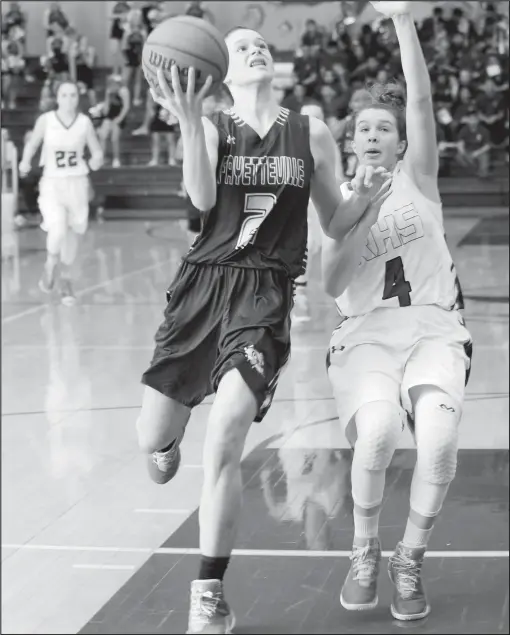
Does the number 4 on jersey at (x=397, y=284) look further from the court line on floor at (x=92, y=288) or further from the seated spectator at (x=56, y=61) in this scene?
the seated spectator at (x=56, y=61)

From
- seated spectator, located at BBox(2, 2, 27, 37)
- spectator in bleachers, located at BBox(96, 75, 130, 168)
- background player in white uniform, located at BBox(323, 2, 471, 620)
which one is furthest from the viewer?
seated spectator, located at BBox(2, 2, 27, 37)

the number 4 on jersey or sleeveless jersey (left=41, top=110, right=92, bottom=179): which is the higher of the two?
sleeveless jersey (left=41, top=110, right=92, bottom=179)

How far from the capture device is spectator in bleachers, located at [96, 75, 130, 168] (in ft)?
79.4

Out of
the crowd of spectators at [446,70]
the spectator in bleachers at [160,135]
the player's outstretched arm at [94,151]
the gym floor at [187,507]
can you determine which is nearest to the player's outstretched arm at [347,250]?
the gym floor at [187,507]

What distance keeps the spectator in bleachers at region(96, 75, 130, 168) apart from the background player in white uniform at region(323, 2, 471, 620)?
20.5 meters

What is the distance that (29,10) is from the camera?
28.8 m

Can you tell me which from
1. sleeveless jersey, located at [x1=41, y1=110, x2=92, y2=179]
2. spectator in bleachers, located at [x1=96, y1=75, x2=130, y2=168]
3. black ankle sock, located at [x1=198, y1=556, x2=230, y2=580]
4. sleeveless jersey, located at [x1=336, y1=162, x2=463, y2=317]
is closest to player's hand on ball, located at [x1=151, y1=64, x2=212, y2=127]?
sleeveless jersey, located at [x1=336, y1=162, x2=463, y2=317]

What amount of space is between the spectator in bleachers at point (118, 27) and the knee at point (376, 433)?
24.0 m

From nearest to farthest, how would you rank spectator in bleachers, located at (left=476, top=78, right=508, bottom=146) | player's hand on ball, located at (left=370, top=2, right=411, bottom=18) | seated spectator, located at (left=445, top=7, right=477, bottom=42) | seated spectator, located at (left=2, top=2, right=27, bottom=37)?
player's hand on ball, located at (left=370, top=2, right=411, bottom=18)
spectator in bleachers, located at (left=476, top=78, right=508, bottom=146)
seated spectator, located at (left=445, top=7, right=477, bottom=42)
seated spectator, located at (left=2, top=2, right=27, bottom=37)

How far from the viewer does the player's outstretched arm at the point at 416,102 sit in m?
3.46

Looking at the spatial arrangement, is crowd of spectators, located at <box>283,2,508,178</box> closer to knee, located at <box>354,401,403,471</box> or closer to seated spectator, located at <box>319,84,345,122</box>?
seated spectator, located at <box>319,84,345,122</box>

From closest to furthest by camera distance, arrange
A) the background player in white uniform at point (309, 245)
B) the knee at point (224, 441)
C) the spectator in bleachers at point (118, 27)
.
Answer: the knee at point (224, 441)
the background player in white uniform at point (309, 245)
the spectator in bleachers at point (118, 27)

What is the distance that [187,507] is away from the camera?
24.2ft

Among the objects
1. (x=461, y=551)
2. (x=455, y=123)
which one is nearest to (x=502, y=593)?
(x=461, y=551)
